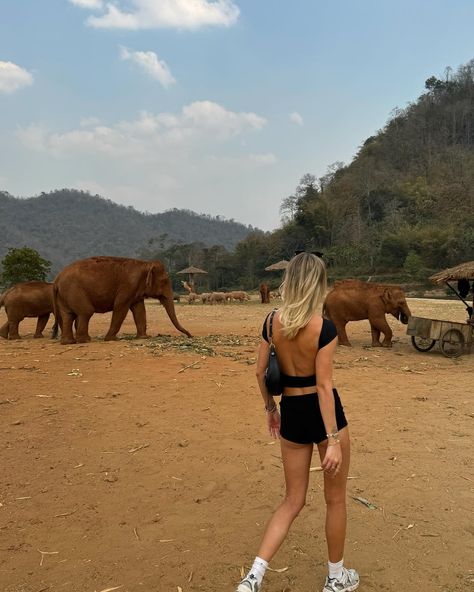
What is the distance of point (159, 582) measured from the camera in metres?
2.89

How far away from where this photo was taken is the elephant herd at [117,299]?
1094 cm

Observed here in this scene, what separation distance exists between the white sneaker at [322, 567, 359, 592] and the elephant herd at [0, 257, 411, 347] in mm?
8966

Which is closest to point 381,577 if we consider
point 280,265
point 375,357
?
point 375,357

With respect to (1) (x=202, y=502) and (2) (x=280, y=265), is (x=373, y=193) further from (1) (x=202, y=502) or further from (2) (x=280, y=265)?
(1) (x=202, y=502)

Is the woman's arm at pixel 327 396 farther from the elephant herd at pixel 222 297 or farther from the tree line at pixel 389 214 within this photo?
the tree line at pixel 389 214

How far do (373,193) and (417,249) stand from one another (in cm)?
1831

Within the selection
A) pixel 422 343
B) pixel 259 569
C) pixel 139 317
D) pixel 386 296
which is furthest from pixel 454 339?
pixel 259 569

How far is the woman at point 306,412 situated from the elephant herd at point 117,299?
8.74 metres

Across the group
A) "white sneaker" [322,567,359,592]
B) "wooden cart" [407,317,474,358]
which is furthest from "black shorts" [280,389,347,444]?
"wooden cart" [407,317,474,358]

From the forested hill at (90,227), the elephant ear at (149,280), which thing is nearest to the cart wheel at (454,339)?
the elephant ear at (149,280)

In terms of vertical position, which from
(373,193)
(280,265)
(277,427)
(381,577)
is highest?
(373,193)

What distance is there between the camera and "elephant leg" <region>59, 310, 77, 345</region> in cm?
1080

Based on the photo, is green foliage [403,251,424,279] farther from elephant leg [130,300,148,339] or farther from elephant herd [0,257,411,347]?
elephant leg [130,300,148,339]

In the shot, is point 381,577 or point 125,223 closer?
point 381,577
